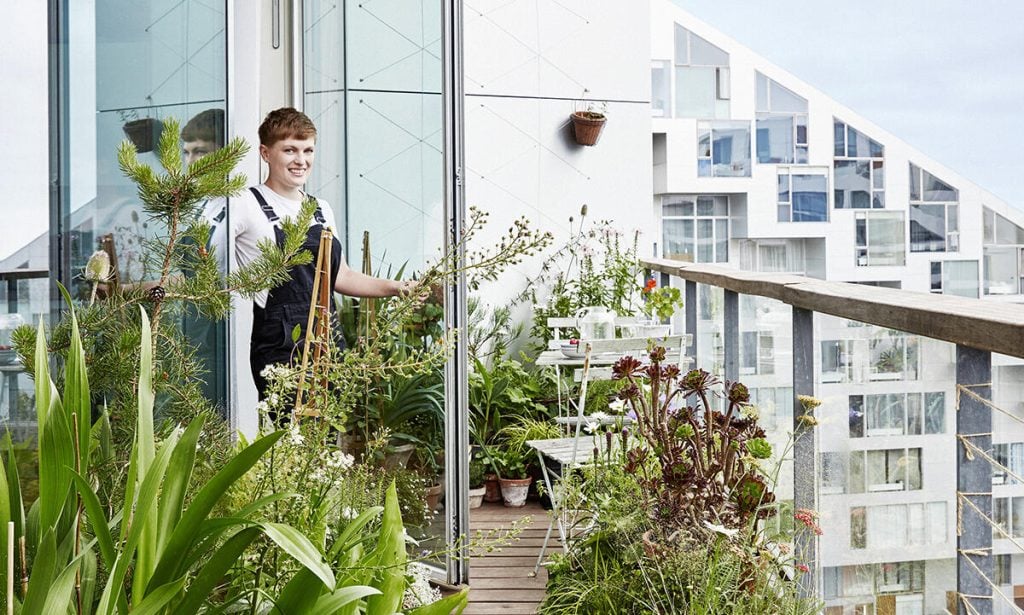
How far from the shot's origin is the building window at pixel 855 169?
15.4 metres

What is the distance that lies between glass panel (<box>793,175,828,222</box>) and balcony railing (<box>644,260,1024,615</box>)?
12.8 m

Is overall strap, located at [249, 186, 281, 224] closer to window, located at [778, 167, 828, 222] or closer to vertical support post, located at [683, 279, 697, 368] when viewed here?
vertical support post, located at [683, 279, 697, 368]

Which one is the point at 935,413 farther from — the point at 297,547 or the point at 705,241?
the point at 705,241

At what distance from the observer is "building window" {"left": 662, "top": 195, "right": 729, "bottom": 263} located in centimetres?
1384

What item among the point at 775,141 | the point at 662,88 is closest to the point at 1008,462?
the point at 662,88

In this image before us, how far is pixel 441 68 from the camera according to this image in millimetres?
3041

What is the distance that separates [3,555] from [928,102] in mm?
32029

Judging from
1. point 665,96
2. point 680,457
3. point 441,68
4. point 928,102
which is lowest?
point 680,457

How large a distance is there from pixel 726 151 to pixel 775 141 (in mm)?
1226

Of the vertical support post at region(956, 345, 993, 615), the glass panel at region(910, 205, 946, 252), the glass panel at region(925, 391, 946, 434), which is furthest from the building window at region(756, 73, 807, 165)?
the vertical support post at region(956, 345, 993, 615)

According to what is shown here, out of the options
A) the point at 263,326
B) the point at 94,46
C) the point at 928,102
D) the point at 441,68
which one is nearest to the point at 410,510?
the point at 263,326

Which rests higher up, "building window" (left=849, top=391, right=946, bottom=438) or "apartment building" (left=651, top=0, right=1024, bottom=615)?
"apartment building" (left=651, top=0, right=1024, bottom=615)

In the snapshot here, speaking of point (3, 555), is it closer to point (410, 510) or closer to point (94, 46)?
point (94, 46)

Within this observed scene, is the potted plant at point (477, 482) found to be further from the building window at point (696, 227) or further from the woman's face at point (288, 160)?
the building window at point (696, 227)
